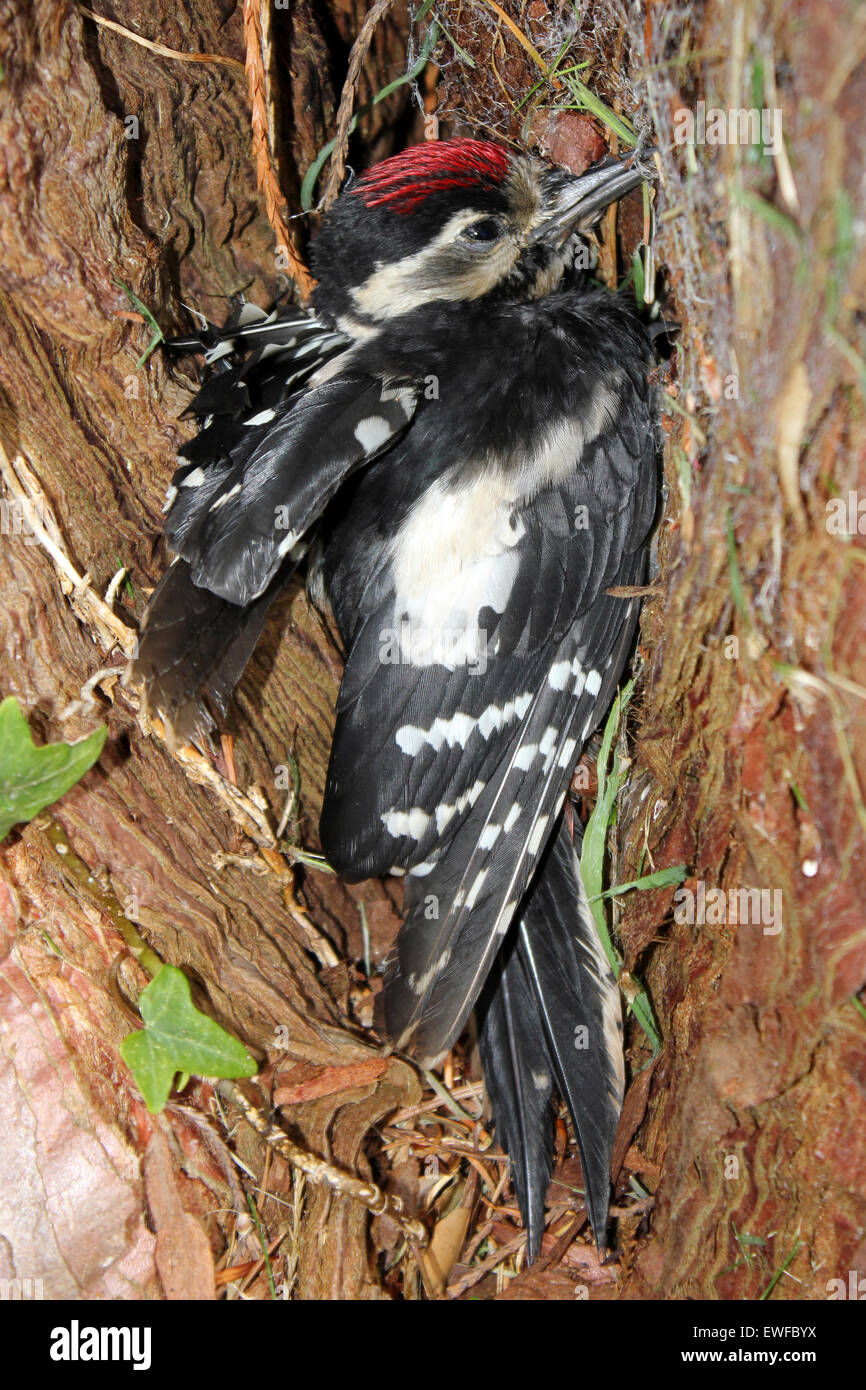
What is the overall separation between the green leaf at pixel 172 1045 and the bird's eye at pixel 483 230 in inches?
48.9

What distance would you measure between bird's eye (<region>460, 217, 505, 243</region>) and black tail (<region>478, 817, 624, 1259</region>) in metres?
0.98

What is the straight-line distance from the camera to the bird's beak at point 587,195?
1.60m

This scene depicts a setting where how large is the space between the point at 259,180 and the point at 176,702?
3.08 ft

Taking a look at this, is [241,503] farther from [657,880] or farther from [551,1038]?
[551,1038]

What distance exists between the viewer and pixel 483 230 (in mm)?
1642

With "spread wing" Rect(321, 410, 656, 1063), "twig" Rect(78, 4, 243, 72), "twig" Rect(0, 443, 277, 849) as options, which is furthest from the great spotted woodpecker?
"twig" Rect(78, 4, 243, 72)

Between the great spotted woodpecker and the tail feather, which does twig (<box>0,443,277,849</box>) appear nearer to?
the great spotted woodpecker

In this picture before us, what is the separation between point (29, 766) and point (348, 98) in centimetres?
124

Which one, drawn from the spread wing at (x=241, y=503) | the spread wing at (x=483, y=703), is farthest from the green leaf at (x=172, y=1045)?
the spread wing at (x=241, y=503)

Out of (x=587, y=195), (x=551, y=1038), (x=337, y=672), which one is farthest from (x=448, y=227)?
(x=551, y=1038)

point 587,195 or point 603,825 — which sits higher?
point 587,195

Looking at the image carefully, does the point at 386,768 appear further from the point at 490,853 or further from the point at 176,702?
the point at 176,702

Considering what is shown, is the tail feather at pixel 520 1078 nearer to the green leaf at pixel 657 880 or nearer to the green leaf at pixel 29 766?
the green leaf at pixel 657 880

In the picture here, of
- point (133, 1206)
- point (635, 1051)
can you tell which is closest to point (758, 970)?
point (635, 1051)
